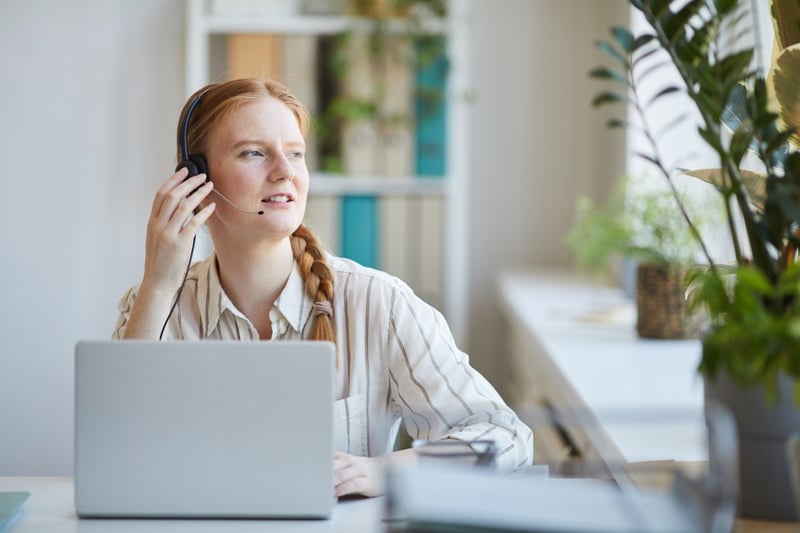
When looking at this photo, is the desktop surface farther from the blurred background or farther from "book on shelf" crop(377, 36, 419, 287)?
"book on shelf" crop(377, 36, 419, 287)

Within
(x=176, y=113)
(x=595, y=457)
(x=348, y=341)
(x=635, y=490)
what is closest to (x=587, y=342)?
(x=595, y=457)

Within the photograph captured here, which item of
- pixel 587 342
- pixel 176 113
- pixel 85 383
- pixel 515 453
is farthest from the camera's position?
pixel 176 113

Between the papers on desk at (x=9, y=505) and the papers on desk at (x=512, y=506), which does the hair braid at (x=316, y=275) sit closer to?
the papers on desk at (x=9, y=505)

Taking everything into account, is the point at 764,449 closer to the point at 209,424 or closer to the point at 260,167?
the point at 209,424

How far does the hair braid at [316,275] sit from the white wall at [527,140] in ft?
9.02

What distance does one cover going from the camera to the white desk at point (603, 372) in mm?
1635

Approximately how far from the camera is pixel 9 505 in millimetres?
1215

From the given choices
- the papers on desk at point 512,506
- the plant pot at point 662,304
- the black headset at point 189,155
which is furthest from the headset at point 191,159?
the plant pot at point 662,304

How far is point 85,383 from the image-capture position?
45.4 inches

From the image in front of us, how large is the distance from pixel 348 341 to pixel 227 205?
11.1 inches

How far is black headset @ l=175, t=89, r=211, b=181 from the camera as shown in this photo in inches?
62.2

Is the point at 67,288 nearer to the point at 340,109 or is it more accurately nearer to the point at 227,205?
the point at 340,109

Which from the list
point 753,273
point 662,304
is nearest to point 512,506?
point 753,273

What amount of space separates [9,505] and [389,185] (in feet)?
9.41
